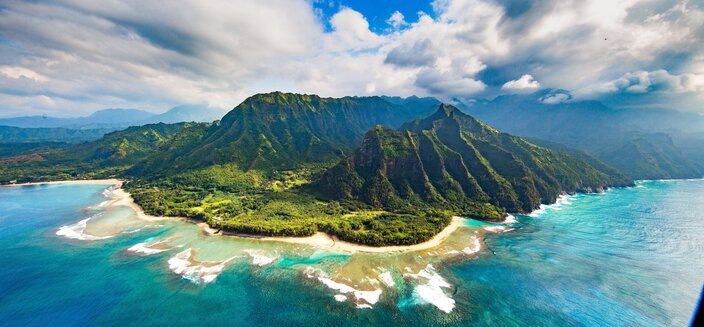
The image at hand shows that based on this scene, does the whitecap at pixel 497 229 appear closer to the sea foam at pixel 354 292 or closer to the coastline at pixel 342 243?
the coastline at pixel 342 243

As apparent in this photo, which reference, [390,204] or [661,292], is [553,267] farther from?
[390,204]

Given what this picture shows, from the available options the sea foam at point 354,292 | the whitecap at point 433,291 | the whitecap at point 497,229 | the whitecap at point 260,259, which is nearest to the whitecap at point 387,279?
the sea foam at point 354,292

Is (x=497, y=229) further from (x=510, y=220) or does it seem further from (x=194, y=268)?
(x=194, y=268)

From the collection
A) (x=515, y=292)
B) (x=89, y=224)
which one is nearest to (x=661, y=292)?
(x=515, y=292)

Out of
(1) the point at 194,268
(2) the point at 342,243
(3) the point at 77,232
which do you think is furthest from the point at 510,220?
(3) the point at 77,232

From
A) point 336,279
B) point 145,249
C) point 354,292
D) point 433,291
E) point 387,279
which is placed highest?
point 145,249

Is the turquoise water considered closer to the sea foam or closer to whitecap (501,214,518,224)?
the sea foam
